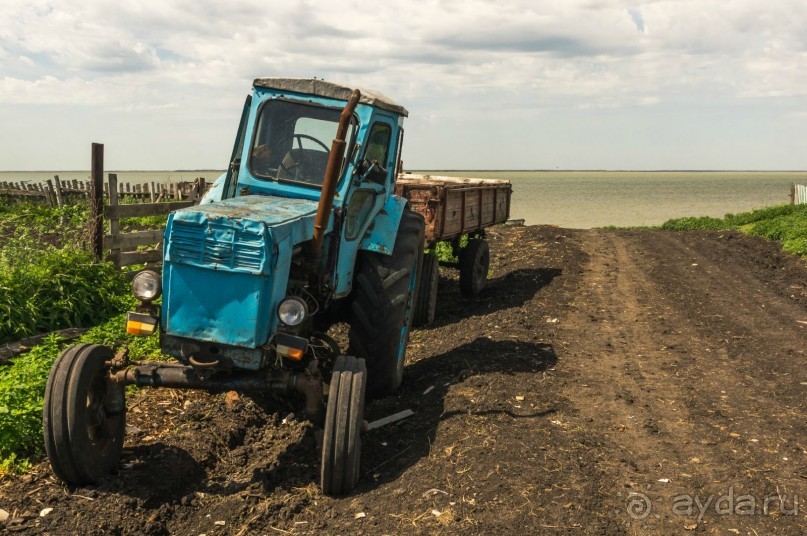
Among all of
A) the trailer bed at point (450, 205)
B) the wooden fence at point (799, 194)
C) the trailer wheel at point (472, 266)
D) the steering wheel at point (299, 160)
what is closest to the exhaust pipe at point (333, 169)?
the steering wheel at point (299, 160)

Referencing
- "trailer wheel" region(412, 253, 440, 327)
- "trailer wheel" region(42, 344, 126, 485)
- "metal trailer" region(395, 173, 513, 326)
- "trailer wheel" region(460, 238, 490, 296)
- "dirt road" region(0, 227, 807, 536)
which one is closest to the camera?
"dirt road" region(0, 227, 807, 536)

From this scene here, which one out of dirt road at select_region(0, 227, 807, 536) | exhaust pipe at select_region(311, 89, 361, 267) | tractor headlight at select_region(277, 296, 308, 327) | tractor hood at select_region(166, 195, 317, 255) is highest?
exhaust pipe at select_region(311, 89, 361, 267)

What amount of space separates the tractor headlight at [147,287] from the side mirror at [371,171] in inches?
80.5

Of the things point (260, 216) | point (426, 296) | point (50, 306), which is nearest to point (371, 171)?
point (260, 216)

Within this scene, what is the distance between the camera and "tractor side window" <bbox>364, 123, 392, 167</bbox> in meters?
7.01

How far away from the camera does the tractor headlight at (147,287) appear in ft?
17.3

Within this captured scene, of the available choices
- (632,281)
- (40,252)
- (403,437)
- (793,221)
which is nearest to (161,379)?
(403,437)

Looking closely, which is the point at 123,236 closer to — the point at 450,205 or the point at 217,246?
the point at 450,205

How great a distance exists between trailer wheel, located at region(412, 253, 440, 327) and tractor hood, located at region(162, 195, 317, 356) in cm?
506

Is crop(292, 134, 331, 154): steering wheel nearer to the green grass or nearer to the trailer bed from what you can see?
the green grass

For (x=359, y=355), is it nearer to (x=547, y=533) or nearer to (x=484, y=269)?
(x=547, y=533)

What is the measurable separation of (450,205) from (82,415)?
23.7ft

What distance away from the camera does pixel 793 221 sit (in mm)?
20516

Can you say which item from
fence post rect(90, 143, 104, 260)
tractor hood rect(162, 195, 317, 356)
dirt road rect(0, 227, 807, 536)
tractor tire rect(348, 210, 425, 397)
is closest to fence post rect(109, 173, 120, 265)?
fence post rect(90, 143, 104, 260)
